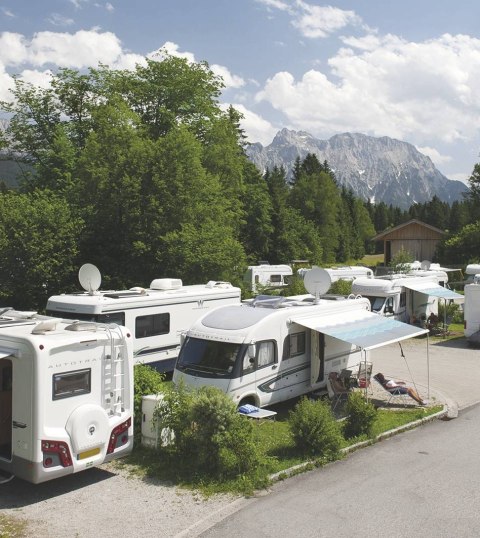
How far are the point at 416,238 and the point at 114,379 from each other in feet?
182

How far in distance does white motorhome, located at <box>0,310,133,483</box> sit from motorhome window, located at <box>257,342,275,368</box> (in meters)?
3.54

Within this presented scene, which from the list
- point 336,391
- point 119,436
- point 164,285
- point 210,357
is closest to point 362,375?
point 336,391

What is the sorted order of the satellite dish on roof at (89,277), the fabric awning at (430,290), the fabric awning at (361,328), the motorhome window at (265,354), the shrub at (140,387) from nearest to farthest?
the shrub at (140,387)
the motorhome window at (265,354)
the fabric awning at (361,328)
the satellite dish on roof at (89,277)
the fabric awning at (430,290)

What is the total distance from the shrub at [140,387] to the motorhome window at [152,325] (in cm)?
420

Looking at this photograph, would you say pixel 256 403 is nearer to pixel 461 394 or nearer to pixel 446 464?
pixel 446 464

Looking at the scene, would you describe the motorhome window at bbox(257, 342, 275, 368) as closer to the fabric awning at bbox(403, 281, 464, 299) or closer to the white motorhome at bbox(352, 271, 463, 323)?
the white motorhome at bbox(352, 271, 463, 323)

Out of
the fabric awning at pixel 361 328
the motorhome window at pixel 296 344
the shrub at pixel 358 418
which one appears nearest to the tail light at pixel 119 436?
the shrub at pixel 358 418

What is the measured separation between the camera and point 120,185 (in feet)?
78.6

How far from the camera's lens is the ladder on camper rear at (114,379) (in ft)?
29.2

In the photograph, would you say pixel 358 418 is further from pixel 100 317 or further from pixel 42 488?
pixel 100 317

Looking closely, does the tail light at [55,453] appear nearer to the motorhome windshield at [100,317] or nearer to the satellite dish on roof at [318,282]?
the motorhome windshield at [100,317]

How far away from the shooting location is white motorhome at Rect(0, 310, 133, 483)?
7.97 meters

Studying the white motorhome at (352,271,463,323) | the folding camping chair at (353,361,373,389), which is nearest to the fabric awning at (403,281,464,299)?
the white motorhome at (352,271,463,323)

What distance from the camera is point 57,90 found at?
31391 millimetres
